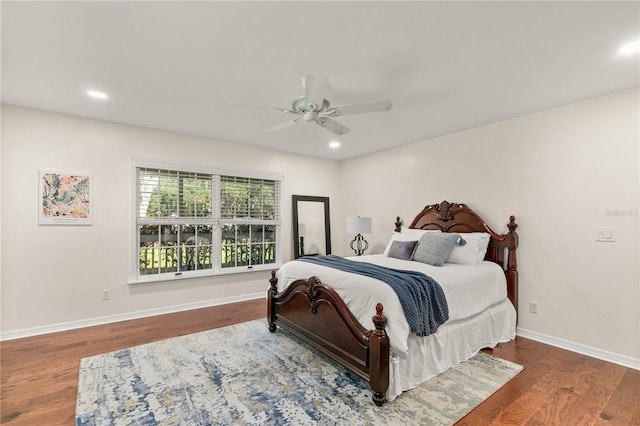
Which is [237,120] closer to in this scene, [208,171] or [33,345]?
[208,171]

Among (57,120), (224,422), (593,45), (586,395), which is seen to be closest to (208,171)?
(57,120)

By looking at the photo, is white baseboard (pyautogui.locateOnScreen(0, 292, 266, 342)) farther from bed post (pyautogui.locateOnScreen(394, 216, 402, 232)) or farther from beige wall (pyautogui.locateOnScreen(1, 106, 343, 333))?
bed post (pyautogui.locateOnScreen(394, 216, 402, 232))

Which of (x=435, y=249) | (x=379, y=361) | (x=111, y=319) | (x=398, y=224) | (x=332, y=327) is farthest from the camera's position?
(x=398, y=224)

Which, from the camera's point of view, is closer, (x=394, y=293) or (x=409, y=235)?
(x=394, y=293)

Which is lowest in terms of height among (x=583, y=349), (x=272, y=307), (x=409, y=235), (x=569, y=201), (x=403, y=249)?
(x=583, y=349)

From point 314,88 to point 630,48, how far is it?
7.44 ft

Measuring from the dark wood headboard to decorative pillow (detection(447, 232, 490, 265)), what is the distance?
0.40 ft

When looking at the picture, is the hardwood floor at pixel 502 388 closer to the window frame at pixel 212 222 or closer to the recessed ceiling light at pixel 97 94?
the window frame at pixel 212 222

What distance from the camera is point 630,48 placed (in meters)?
2.14

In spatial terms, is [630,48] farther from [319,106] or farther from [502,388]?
[502,388]

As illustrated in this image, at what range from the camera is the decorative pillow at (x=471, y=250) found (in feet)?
11.3

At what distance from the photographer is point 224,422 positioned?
193 cm

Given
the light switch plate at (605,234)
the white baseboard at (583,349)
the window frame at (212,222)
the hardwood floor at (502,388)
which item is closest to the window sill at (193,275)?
the window frame at (212,222)

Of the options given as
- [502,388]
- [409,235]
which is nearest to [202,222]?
[409,235]
